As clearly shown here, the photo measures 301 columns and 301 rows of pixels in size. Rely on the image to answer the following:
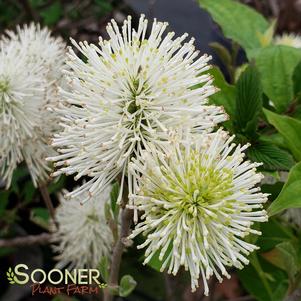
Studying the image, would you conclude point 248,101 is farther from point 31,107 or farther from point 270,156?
point 31,107

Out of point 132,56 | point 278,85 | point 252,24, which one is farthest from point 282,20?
point 132,56

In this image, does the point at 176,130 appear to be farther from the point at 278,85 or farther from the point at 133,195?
the point at 278,85

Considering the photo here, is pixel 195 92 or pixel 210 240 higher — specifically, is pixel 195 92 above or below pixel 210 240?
above

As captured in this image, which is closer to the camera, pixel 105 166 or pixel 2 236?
pixel 105 166

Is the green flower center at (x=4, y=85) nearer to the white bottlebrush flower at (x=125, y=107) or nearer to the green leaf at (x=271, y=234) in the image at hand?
the white bottlebrush flower at (x=125, y=107)

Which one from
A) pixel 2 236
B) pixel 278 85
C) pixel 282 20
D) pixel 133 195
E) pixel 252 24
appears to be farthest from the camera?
pixel 282 20

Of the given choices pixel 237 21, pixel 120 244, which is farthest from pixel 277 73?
pixel 120 244

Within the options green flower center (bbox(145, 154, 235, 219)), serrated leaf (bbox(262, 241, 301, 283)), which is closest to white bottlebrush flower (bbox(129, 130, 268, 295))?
green flower center (bbox(145, 154, 235, 219))

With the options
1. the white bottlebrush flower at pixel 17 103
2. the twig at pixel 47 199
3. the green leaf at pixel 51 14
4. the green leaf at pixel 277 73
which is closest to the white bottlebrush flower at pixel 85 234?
the twig at pixel 47 199
